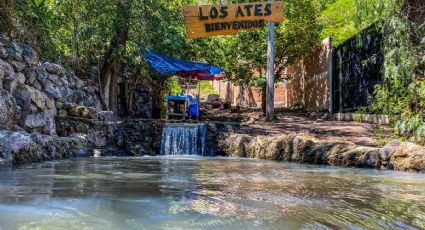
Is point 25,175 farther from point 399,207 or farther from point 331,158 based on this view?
point 331,158

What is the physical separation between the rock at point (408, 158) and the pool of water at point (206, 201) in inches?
30.8

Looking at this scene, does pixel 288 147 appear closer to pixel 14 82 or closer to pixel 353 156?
pixel 353 156

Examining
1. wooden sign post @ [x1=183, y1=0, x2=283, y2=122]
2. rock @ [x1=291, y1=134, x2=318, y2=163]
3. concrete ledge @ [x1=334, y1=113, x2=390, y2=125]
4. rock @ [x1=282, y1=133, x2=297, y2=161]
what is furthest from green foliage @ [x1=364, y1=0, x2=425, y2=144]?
wooden sign post @ [x1=183, y1=0, x2=283, y2=122]

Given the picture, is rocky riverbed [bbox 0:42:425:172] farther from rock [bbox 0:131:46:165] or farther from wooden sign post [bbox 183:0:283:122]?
wooden sign post [bbox 183:0:283:122]

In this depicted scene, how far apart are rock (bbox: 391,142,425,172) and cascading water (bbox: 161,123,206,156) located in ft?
17.5

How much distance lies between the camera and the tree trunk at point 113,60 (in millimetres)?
12055

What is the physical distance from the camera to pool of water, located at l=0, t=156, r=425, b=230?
8.86ft

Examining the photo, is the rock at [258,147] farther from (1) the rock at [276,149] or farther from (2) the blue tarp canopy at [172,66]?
(2) the blue tarp canopy at [172,66]

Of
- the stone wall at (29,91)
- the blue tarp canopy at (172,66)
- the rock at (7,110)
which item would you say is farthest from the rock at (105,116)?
the rock at (7,110)

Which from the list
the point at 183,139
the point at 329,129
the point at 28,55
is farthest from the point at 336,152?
the point at 28,55

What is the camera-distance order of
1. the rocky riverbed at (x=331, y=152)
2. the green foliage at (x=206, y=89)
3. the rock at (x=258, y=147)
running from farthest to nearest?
the green foliage at (x=206, y=89) < the rock at (x=258, y=147) < the rocky riverbed at (x=331, y=152)

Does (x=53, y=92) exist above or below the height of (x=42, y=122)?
above

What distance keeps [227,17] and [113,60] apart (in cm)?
360

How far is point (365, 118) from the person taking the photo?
10953 millimetres
